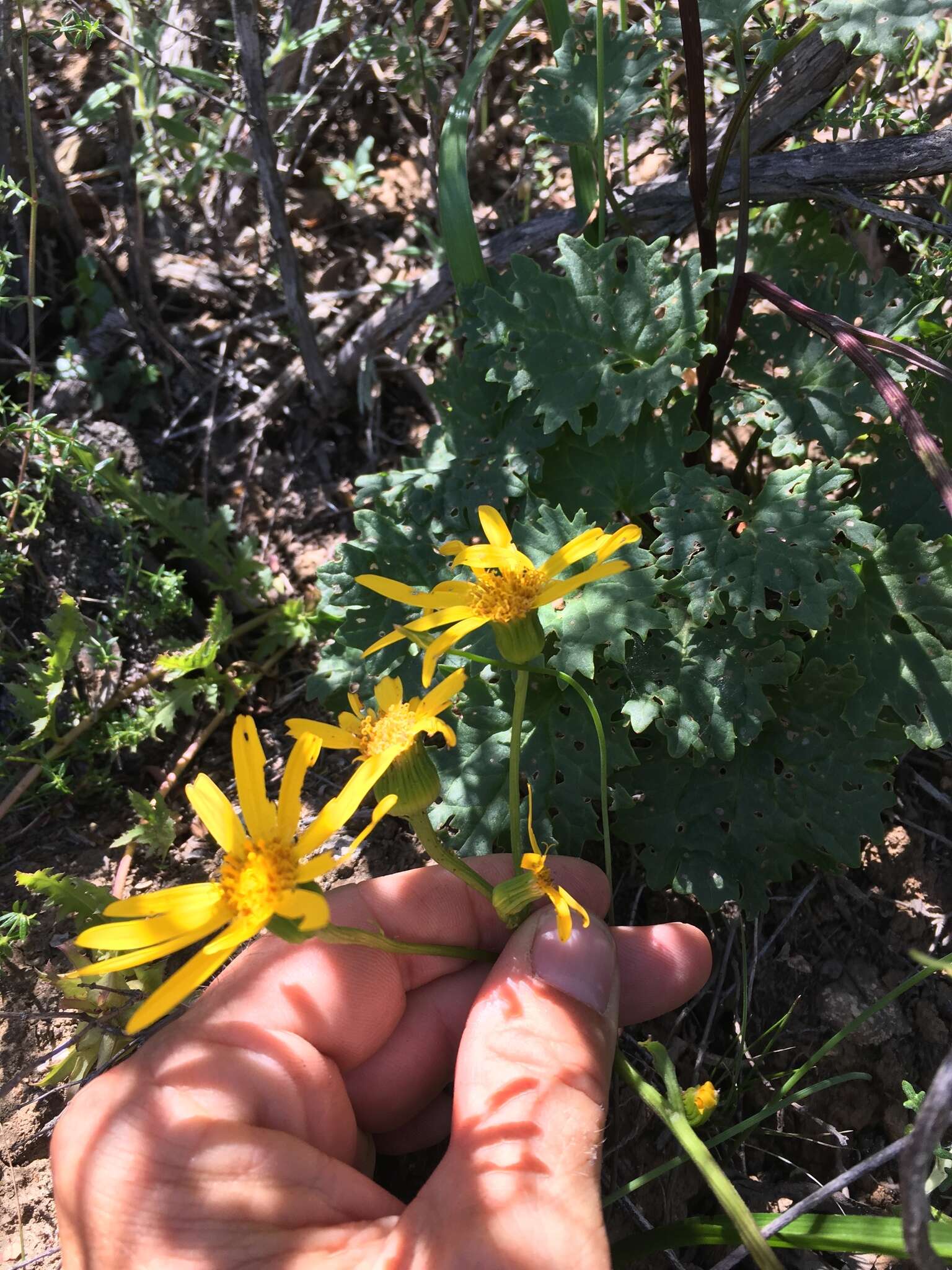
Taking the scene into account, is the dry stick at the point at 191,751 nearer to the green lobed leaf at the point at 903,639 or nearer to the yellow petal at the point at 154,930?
the yellow petal at the point at 154,930

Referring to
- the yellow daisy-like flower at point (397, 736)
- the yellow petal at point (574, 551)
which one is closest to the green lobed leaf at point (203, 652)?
the yellow daisy-like flower at point (397, 736)

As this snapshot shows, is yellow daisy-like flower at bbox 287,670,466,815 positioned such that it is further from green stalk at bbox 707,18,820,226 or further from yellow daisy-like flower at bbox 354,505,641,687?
green stalk at bbox 707,18,820,226

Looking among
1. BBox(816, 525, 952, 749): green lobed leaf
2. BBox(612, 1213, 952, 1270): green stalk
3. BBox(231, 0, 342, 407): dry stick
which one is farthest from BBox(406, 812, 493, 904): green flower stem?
BBox(231, 0, 342, 407): dry stick

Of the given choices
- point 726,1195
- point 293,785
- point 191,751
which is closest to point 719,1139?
point 726,1195

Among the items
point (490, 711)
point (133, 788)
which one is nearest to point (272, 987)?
point (490, 711)

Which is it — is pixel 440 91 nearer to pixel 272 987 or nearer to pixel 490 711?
pixel 490 711

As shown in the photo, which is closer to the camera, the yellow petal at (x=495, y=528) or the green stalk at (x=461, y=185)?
the yellow petal at (x=495, y=528)
